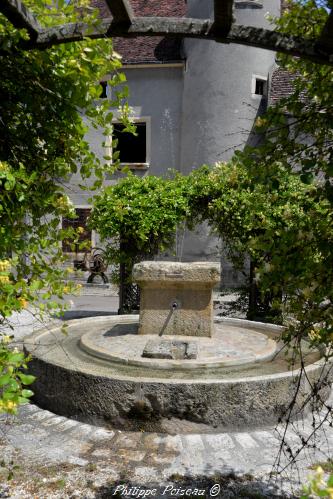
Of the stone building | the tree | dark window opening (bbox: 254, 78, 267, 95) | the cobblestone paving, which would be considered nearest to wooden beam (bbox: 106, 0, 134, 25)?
the tree

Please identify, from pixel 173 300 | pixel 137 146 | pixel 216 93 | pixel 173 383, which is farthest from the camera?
pixel 137 146

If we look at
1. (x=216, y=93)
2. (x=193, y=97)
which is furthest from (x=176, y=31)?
(x=193, y=97)

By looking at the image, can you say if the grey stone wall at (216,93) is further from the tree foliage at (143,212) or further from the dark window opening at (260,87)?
the tree foliage at (143,212)

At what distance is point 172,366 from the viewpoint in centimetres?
451

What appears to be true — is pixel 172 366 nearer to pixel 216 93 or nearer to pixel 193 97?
pixel 216 93

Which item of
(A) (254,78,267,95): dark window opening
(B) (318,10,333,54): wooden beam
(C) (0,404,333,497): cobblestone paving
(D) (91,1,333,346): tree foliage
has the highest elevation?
(A) (254,78,267,95): dark window opening

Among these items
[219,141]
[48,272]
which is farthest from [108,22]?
[219,141]

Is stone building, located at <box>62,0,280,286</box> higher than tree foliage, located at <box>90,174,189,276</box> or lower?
higher

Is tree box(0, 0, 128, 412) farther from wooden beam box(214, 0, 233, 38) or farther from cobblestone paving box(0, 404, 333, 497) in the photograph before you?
cobblestone paving box(0, 404, 333, 497)

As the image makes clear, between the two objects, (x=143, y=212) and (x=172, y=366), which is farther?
(x=143, y=212)

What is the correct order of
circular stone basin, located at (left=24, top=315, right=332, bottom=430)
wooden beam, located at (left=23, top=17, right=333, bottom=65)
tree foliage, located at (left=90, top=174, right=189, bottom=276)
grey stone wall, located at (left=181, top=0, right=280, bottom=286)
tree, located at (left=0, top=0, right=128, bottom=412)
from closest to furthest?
wooden beam, located at (left=23, top=17, right=333, bottom=65) < tree, located at (left=0, top=0, right=128, bottom=412) < circular stone basin, located at (left=24, top=315, right=332, bottom=430) < tree foliage, located at (left=90, top=174, right=189, bottom=276) < grey stone wall, located at (left=181, top=0, right=280, bottom=286)

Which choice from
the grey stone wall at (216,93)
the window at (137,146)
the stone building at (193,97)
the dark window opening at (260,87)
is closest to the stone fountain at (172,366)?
the stone building at (193,97)

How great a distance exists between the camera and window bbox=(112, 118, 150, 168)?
16.8 meters

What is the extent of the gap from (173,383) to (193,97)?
43.9 feet
